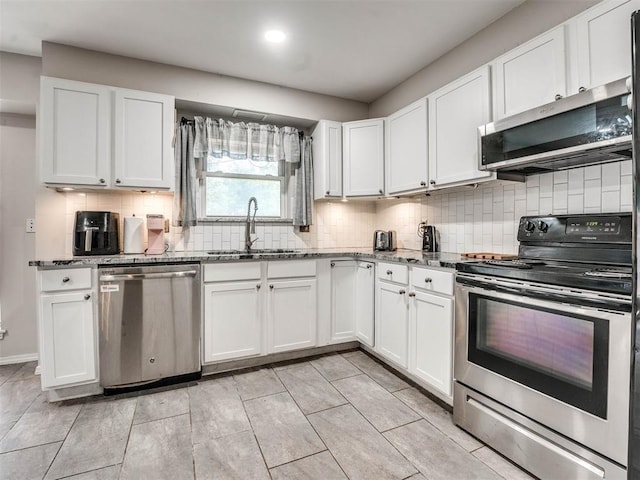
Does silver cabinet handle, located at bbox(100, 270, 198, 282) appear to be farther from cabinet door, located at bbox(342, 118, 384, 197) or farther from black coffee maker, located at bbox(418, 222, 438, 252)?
black coffee maker, located at bbox(418, 222, 438, 252)

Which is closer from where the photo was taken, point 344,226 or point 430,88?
point 430,88

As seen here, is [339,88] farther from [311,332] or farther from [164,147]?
[311,332]

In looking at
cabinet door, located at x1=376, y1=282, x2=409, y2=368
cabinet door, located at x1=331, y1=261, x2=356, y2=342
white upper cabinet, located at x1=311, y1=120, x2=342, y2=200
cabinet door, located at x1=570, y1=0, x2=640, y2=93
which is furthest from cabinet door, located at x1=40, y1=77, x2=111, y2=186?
cabinet door, located at x1=570, y1=0, x2=640, y2=93

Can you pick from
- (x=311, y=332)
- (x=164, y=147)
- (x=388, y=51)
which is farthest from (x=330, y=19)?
(x=311, y=332)

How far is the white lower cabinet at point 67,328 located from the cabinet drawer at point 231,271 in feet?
2.53

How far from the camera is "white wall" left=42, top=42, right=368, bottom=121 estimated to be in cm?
249

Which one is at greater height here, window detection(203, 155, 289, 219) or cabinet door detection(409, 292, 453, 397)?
window detection(203, 155, 289, 219)

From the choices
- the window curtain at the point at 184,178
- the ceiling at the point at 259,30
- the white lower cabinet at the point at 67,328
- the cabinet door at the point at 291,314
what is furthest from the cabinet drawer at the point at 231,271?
the ceiling at the point at 259,30

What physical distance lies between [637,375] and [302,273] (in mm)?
2210

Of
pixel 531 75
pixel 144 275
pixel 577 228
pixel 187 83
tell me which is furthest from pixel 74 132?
pixel 577 228

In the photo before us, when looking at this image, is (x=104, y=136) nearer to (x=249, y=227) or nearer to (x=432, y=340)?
(x=249, y=227)

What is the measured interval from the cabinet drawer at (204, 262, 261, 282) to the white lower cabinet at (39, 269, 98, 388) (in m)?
0.77

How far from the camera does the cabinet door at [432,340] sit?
1.97 metres

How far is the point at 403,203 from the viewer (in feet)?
11.0
